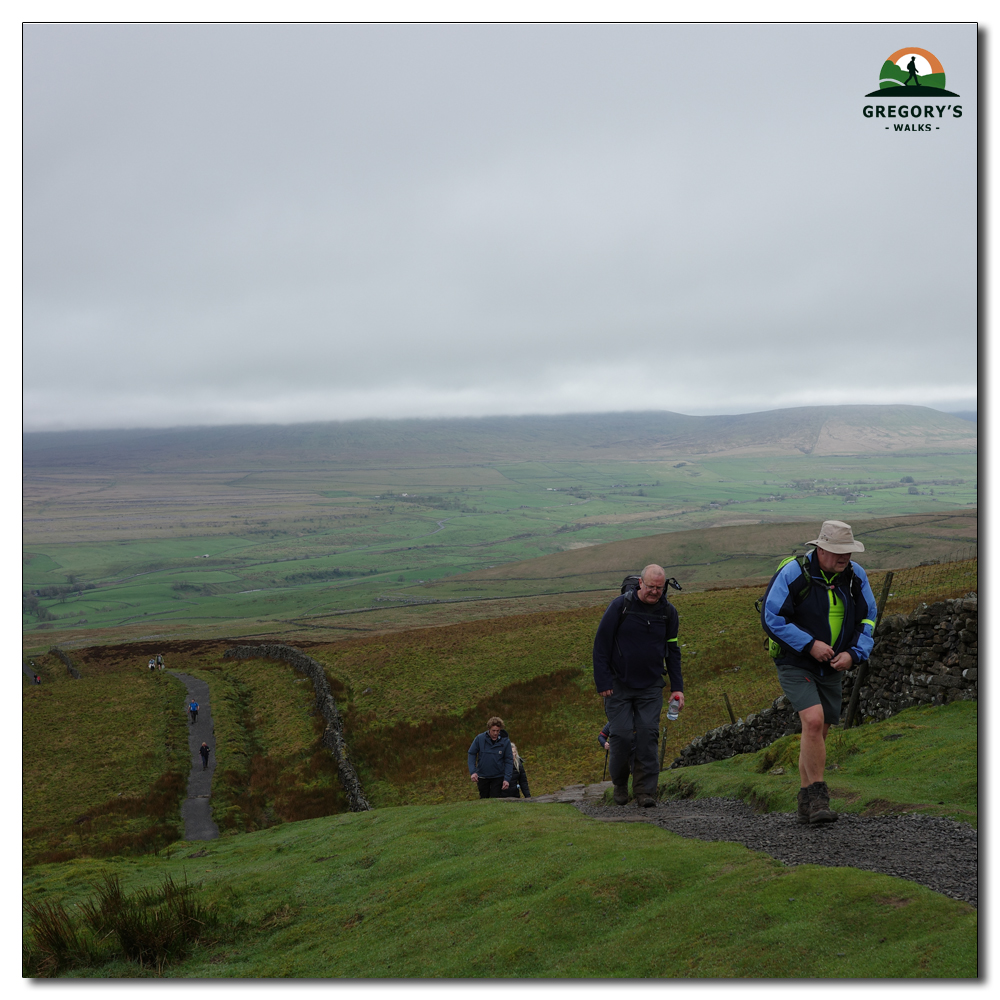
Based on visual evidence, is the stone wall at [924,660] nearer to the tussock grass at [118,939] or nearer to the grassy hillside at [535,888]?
the grassy hillside at [535,888]

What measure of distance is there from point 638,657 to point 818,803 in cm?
250

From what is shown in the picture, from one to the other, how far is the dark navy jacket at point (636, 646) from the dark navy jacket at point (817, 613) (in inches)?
79.2

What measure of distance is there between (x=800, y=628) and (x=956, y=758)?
415cm

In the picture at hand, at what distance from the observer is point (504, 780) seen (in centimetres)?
1370

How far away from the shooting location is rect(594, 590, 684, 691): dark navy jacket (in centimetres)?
884

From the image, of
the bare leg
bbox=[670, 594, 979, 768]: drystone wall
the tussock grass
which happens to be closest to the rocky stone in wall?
bbox=[670, 594, 979, 768]: drystone wall

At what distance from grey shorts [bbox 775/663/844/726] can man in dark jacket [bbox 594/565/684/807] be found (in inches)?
69.9

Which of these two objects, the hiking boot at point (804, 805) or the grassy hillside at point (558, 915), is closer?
the grassy hillside at point (558, 915)

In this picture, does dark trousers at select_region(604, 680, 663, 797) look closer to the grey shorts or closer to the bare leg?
the bare leg

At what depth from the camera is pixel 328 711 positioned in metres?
33.8

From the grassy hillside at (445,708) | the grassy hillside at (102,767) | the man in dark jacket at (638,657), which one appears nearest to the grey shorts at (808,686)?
the man in dark jacket at (638,657)

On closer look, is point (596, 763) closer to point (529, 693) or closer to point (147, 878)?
point (529, 693)

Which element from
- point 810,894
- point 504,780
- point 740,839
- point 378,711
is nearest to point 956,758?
point 740,839

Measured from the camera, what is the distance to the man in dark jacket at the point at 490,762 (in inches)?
532
